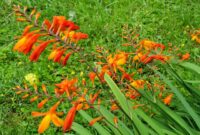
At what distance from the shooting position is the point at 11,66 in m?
3.93

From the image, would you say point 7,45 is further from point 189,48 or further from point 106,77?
point 106,77

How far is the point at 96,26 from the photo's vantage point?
4.46 m

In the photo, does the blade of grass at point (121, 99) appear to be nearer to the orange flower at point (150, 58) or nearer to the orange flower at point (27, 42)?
the orange flower at point (150, 58)

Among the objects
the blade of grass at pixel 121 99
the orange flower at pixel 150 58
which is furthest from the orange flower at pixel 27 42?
the orange flower at pixel 150 58

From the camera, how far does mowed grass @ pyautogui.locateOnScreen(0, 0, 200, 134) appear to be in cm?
375

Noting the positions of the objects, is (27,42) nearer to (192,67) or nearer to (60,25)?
(60,25)

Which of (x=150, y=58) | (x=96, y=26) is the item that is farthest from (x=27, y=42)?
(x=96, y=26)

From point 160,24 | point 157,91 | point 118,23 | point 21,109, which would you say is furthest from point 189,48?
point 21,109

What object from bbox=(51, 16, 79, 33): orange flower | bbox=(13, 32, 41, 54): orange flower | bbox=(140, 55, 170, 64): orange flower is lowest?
bbox=(140, 55, 170, 64): orange flower

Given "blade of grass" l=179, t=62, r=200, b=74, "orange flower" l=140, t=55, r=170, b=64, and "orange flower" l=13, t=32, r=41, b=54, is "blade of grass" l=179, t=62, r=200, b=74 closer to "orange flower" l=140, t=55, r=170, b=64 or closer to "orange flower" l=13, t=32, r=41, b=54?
"orange flower" l=140, t=55, r=170, b=64

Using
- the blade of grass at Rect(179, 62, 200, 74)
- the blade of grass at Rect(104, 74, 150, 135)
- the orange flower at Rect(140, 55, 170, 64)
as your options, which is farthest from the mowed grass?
the blade of grass at Rect(104, 74, 150, 135)

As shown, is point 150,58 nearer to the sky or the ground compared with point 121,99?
nearer to the sky

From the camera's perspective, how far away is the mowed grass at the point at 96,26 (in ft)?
12.3

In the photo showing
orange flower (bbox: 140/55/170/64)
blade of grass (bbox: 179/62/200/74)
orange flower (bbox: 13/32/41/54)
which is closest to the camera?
orange flower (bbox: 13/32/41/54)
